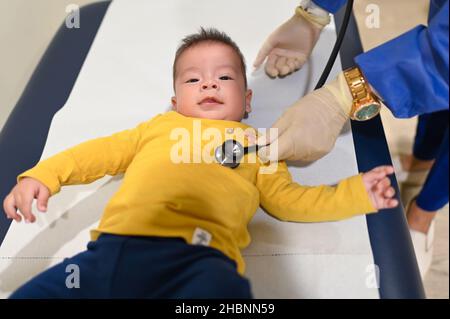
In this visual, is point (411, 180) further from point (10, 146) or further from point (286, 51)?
point (10, 146)

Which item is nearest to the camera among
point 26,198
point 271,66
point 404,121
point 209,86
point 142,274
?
point 142,274

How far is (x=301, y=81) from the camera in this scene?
114cm

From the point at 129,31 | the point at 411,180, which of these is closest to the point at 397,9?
the point at 411,180

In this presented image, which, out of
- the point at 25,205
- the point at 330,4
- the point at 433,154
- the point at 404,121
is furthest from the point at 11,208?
the point at 404,121

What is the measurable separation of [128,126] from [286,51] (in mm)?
434

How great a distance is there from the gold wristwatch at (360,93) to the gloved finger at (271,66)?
10.7 inches

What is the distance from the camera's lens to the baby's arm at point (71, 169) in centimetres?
83

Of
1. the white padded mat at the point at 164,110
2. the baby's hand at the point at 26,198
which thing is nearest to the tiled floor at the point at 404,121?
the white padded mat at the point at 164,110

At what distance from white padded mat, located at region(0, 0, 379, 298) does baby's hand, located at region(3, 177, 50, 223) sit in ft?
0.38

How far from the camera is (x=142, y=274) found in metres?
0.72

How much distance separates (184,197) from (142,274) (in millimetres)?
155

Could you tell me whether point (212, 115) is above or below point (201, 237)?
above

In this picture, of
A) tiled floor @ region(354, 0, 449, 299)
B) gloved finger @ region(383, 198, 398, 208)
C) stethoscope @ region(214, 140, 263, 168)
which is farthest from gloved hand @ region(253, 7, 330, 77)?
tiled floor @ region(354, 0, 449, 299)

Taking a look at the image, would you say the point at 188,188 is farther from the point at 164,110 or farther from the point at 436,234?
the point at 436,234
